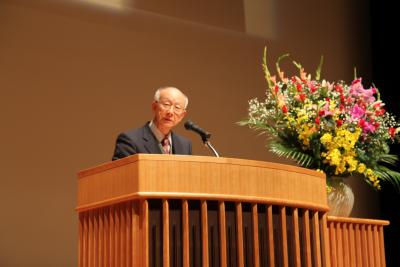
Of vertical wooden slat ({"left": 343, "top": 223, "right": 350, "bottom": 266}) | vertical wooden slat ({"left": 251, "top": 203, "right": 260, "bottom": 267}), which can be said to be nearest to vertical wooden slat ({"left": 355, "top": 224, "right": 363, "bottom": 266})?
vertical wooden slat ({"left": 343, "top": 223, "right": 350, "bottom": 266})

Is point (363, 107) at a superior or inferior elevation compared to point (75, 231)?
superior

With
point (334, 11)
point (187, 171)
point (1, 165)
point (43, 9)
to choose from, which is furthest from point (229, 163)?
point (334, 11)

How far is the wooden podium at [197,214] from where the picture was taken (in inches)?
95.2

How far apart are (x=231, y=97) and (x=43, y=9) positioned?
1618 mm

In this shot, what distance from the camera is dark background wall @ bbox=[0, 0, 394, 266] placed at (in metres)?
4.38

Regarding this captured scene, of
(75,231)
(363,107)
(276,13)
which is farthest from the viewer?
(276,13)

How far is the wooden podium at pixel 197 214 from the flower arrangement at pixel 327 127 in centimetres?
79

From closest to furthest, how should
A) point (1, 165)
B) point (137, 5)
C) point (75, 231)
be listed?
point (1, 165) < point (75, 231) < point (137, 5)

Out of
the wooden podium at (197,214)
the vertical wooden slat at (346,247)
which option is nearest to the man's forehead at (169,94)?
the wooden podium at (197,214)

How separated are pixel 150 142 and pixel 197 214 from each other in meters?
0.79

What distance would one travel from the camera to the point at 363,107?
368cm

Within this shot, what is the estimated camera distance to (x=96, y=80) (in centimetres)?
478

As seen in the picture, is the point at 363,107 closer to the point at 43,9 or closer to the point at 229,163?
the point at 229,163

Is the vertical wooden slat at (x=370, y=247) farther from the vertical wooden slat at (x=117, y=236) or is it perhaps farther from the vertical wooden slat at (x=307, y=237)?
the vertical wooden slat at (x=117, y=236)
